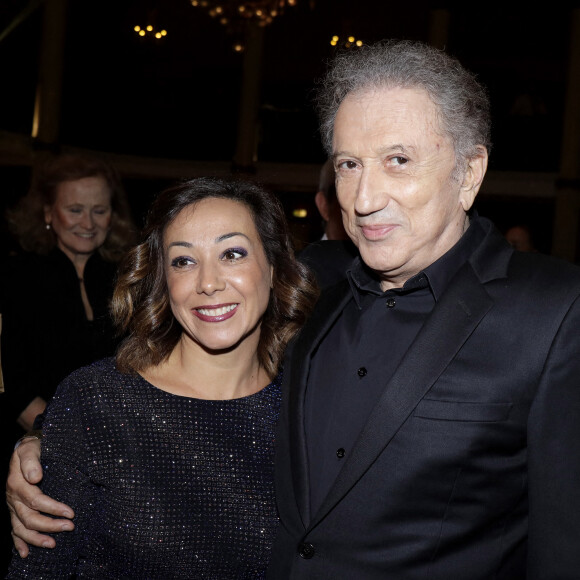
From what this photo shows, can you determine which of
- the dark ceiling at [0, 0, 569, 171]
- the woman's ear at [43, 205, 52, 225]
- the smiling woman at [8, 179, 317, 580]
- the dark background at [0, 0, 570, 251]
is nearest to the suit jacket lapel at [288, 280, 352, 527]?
the smiling woman at [8, 179, 317, 580]

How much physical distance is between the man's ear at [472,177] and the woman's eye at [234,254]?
2.22 feet

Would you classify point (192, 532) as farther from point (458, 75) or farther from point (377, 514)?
point (458, 75)

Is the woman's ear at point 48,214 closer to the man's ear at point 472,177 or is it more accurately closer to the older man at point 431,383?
the older man at point 431,383

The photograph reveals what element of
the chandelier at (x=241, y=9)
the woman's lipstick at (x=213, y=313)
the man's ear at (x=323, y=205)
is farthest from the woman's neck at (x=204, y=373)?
the chandelier at (x=241, y=9)

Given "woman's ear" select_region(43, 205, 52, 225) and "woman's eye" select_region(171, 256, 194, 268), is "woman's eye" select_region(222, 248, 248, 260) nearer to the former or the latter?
"woman's eye" select_region(171, 256, 194, 268)

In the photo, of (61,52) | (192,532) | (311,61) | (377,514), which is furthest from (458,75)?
(311,61)

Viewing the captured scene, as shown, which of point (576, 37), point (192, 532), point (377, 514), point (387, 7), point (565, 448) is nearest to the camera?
point (565, 448)

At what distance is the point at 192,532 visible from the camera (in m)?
1.92

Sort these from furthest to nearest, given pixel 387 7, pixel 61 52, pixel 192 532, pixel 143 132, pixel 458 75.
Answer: pixel 143 132 → pixel 387 7 → pixel 61 52 → pixel 192 532 → pixel 458 75

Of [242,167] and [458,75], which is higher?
[242,167]

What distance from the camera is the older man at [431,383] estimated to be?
1.52m

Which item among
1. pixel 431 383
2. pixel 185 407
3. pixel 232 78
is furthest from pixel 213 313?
pixel 232 78

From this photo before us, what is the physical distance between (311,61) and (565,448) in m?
13.6

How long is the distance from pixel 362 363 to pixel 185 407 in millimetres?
599
